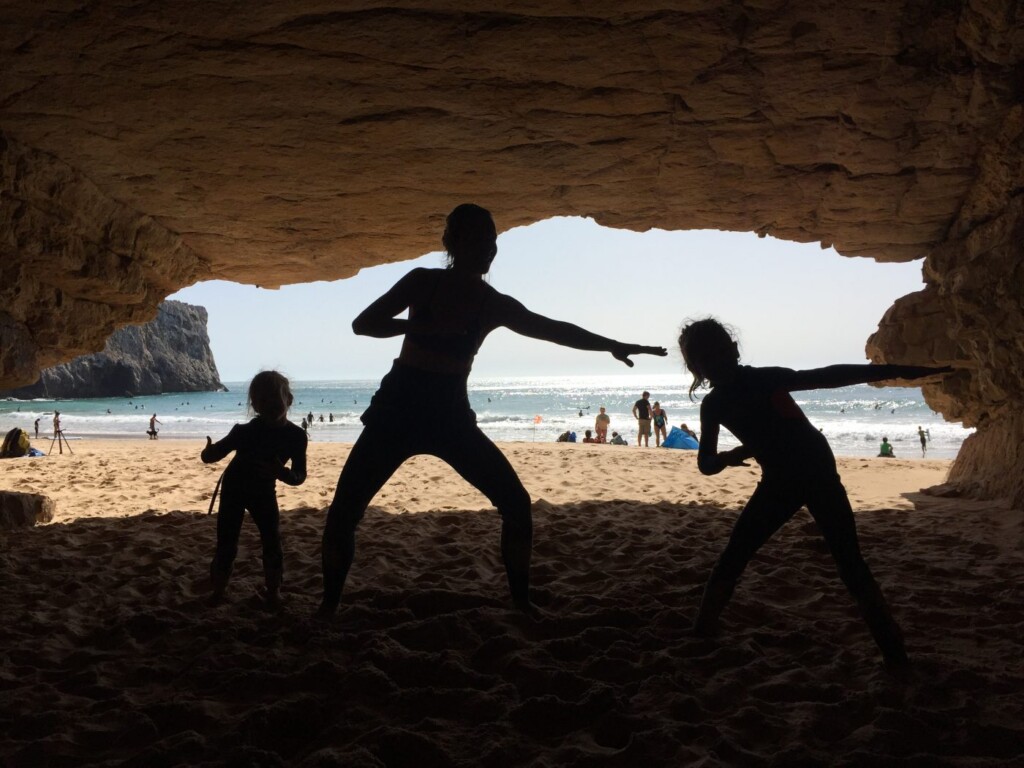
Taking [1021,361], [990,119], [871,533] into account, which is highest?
[990,119]

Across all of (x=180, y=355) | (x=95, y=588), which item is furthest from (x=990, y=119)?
(x=180, y=355)

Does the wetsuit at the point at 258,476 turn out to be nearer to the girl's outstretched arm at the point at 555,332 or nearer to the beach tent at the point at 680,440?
the girl's outstretched arm at the point at 555,332

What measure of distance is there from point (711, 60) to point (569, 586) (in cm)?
364

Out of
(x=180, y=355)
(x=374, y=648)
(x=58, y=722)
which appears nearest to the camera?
(x=58, y=722)

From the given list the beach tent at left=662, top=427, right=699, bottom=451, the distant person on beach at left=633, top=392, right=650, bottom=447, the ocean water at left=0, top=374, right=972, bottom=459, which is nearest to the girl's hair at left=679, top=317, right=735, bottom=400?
the beach tent at left=662, top=427, right=699, bottom=451

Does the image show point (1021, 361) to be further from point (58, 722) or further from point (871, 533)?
point (58, 722)

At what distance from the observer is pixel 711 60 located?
4.37 metres

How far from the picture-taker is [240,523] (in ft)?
12.1

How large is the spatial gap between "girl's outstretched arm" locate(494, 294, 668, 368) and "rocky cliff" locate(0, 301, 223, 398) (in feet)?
236

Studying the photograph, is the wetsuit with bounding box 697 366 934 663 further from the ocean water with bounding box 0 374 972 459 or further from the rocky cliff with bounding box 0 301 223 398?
the rocky cliff with bounding box 0 301 223 398

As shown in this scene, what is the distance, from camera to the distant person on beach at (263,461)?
3576 millimetres

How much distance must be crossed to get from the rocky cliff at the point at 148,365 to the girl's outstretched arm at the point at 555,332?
7204 cm

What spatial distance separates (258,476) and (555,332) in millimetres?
1846

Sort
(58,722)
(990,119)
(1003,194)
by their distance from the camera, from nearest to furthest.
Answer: (58,722)
(990,119)
(1003,194)
